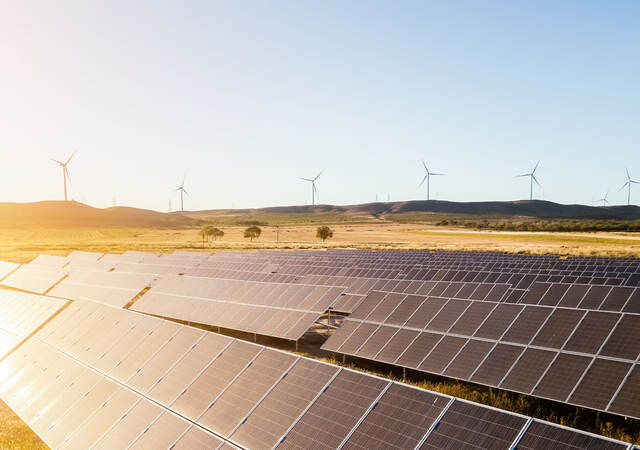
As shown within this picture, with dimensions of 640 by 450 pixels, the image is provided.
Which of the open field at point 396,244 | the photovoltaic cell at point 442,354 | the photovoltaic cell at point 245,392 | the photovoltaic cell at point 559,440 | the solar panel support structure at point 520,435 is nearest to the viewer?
the photovoltaic cell at point 559,440

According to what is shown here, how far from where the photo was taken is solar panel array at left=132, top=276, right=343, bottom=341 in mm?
18594

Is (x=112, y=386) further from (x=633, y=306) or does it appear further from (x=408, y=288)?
(x=633, y=306)

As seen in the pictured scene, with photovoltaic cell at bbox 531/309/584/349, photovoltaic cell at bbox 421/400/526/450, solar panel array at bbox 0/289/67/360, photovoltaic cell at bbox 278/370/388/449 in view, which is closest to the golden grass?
solar panel array at bbox 0/289/67/360

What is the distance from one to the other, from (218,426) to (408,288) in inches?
650

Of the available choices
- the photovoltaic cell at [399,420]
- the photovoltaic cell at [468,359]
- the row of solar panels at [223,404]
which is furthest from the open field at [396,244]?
the photovoltaic cell at [399,420]

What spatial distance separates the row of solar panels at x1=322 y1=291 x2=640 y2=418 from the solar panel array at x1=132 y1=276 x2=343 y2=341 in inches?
104

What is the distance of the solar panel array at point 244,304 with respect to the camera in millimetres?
18594

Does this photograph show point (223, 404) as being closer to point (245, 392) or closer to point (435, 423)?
point (245, 392)

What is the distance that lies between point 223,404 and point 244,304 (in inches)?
498

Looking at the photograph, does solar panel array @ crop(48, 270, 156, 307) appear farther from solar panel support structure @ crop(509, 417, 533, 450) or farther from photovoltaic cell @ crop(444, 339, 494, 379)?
solar panel support structure @ crop(509, 417, 533, 450)

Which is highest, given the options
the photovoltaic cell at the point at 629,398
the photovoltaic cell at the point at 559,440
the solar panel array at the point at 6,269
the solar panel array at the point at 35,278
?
the photovoltaic cell at the point at 559,440

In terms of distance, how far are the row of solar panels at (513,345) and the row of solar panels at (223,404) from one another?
4.99 meters

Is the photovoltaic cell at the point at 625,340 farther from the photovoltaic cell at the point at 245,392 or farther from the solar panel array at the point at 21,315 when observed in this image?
the solar panel array at the point at 21,315

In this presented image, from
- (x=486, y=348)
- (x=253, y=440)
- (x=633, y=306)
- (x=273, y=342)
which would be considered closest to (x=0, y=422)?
(x=253, y=440)
